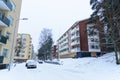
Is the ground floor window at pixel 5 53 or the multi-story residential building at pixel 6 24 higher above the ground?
the multi-story residential building at pixel 6 24

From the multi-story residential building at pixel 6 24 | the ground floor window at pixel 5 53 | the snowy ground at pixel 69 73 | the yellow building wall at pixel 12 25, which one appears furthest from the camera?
the yellow building wall at pixel 12 25

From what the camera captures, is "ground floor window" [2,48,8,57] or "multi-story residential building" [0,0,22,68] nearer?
"multi-story residential building" [0,0,22,68]

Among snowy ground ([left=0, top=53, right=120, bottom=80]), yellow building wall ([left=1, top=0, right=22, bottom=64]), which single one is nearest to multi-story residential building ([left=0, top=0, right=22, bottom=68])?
yellow building wall ([left=1, top=0, right=22, bottom=64])

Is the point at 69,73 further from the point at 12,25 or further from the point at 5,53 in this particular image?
the point at 12,25

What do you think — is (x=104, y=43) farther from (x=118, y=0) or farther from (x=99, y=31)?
(x=118, y=0)

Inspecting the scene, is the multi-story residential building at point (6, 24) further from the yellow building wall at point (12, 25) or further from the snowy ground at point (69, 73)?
the snowy ground at point (69, 73)

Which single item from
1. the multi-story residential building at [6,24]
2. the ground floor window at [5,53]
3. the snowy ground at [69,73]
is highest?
the multi-story residential building at [6,24]

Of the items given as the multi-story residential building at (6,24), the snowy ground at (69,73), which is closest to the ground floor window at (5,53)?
the multi-story residential building at (6,24)

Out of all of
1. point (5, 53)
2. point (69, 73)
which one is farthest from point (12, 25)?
point (69, 73)

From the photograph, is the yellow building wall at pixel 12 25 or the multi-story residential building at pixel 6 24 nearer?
the multi-story residential building at pixel 6 24

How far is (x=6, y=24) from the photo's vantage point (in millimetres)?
25406

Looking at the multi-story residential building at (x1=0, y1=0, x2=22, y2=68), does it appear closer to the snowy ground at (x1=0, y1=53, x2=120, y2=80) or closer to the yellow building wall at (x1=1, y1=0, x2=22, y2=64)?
the yellow building wall at (x1=1, y1=0, x2=22, y2=64)

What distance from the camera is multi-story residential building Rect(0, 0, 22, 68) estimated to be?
24.5 meters

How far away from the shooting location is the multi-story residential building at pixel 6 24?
964 inches
